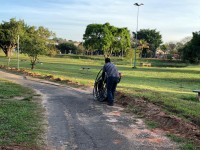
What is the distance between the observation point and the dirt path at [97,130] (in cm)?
700

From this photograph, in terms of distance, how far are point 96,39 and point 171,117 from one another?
78.3 metres

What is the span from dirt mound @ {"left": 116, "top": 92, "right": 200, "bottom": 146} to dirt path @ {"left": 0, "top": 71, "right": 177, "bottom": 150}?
437mm

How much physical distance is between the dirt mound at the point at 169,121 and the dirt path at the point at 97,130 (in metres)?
0.44

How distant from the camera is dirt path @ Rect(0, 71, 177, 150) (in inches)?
276

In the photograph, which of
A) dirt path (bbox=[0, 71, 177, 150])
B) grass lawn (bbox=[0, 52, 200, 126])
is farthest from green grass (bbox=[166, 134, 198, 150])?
grass lawn (bbox=[0, 52, 200, 126])

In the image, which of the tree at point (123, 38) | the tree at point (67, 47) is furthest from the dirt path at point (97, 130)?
the tree at point (67, 47)

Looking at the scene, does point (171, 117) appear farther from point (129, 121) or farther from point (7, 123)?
point (7, 123)

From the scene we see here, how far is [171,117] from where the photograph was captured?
954 cm

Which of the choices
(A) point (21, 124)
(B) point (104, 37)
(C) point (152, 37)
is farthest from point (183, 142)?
(C) point (152, 37)

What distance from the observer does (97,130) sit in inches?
326

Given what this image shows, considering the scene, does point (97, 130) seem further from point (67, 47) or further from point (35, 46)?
point (67, 47)

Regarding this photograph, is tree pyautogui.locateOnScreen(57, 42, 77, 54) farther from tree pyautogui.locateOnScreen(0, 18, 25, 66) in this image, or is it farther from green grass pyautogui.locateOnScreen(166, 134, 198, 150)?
green grass pyautogui.locateOnScreen(166, 134, 198, 150)

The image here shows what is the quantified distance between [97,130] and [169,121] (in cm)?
212

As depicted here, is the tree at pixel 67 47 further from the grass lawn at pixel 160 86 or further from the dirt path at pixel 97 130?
the dirt path at pixel 97 130
